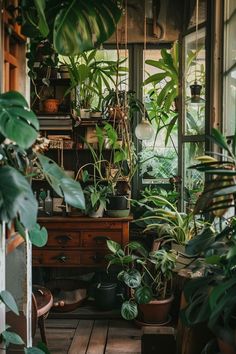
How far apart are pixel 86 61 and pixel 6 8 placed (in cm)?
190

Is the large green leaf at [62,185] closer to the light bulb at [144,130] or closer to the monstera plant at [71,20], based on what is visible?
the monstera plant at [71,20]

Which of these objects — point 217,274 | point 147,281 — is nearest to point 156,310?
point 147,281

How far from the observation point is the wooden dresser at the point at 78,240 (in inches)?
139

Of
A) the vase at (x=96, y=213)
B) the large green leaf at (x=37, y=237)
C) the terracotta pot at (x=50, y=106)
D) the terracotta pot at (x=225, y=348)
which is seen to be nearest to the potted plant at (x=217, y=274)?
the terracotta pot at (x=225, y=348)

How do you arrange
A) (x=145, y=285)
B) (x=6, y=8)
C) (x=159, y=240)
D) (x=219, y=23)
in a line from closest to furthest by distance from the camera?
(x=6, y=8) → (x=219, y=23) → (x=145, y=285) → (x=159, y=240)

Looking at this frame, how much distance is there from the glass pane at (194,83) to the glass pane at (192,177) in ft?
0.34

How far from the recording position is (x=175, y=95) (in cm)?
372

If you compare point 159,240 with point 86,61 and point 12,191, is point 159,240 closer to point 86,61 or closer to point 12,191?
point 86,61

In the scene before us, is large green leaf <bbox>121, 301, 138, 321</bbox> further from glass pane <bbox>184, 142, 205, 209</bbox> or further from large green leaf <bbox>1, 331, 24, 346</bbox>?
large green leaf <bbox>1, 331, 24, 346</bbox>

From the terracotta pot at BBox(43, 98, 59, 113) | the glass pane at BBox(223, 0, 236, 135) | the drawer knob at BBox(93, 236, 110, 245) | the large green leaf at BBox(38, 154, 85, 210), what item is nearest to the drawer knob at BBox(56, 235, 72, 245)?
the drawer knob at BBox(93, 236, 110, 245)

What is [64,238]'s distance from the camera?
3.56m

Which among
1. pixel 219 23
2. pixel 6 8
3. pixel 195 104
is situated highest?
pixel 219 23

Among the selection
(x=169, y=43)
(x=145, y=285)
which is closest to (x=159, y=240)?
(x=145, y=285)

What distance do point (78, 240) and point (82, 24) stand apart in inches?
77.9
